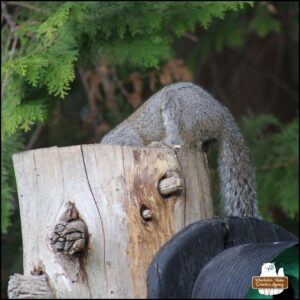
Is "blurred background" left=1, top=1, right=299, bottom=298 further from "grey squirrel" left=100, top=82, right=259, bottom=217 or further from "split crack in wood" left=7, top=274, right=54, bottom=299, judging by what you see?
"split crack in wood" left=7, top=274, right=54, bottom=299

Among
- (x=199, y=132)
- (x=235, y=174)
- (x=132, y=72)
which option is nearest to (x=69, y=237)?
(x=235, y=174)

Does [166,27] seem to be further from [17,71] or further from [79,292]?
→ [79,292]

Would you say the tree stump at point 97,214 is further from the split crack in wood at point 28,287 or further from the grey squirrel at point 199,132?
the grey squirrel at point 199,132

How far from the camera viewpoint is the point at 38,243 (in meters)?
2.63

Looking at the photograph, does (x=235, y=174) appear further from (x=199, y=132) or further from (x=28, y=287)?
(x=28, y=287)

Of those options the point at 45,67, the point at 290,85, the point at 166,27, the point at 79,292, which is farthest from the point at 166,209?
→ the point at 290,85

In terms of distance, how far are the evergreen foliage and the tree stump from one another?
915 mm

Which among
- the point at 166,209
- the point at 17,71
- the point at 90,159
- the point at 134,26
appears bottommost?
the point at 166,209

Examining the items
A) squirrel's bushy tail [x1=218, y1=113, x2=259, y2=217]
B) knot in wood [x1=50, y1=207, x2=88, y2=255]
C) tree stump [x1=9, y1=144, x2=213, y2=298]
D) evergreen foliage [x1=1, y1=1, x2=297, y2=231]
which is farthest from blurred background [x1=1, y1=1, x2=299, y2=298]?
knot in wood [x1=50, y1=207, x2=88, y2=255]

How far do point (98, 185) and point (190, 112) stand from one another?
0.98 meters

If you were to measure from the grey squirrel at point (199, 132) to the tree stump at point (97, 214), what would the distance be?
1.65 ft

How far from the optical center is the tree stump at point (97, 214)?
2.53 meters

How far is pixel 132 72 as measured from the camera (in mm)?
5523

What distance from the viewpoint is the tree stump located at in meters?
2.53
